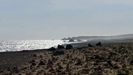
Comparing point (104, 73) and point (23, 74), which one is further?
point (23, 74)

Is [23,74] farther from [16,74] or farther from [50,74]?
[50,74]

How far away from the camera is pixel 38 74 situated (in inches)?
752

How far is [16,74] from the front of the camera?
814 inches

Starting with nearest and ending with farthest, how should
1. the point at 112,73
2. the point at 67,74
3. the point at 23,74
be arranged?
the point at 112,73
the point at 67,74
the point at 23,74

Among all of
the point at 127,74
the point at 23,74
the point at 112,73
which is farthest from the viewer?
the point at 23,74

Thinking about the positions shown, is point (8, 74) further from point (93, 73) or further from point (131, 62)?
point (131, 62)

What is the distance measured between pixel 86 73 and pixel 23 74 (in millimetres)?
6948

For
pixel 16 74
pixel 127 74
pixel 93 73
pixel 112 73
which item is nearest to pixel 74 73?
pixel 93 73

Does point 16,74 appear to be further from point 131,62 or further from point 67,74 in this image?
point 131,62

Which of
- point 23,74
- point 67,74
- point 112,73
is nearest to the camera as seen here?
point 112,73

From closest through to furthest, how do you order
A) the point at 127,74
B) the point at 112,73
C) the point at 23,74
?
the point at 127,74, the point at 112,73, the point at 23,74

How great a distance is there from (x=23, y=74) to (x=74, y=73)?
228 inches

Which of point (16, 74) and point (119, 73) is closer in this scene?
point (119, 73)

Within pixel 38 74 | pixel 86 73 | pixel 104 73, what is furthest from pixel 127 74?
pixel 38 74
